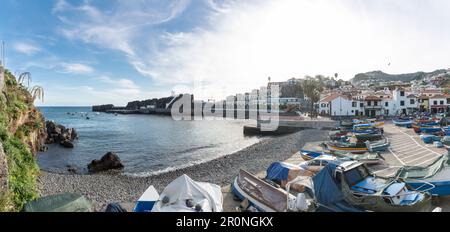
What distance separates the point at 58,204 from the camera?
548 centimetres

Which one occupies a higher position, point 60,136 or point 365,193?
point 365,193

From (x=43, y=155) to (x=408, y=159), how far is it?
1144 inches

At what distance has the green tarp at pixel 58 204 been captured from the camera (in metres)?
5.14

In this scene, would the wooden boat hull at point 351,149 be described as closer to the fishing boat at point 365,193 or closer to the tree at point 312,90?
the fishing boat at point 365,193

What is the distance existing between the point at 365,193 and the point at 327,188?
119 cm

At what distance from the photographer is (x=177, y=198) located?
5.05m

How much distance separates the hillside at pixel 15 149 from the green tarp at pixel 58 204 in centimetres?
147

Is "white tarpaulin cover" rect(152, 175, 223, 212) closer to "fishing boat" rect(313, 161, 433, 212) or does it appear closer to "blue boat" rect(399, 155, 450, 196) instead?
"fishing boat" rect(313, 161, 433, 212)

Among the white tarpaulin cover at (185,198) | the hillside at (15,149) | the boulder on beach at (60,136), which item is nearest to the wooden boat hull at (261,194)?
the white tarpaulin cover at (185,198)

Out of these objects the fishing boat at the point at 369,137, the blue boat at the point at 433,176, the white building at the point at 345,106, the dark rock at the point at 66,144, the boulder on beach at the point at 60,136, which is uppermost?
the white building at the point at 345,106

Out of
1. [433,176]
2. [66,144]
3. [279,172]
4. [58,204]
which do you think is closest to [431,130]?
[433,176]

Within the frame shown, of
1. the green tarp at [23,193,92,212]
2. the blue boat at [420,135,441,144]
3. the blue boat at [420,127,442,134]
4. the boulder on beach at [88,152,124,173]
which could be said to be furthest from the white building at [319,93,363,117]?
the green tarp at [23,193,92,212]

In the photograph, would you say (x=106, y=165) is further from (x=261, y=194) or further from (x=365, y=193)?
(x=365, y=193)
